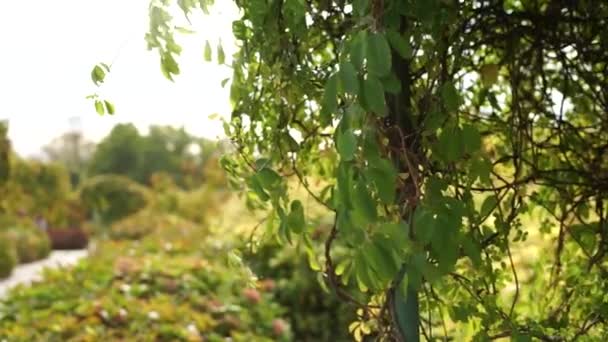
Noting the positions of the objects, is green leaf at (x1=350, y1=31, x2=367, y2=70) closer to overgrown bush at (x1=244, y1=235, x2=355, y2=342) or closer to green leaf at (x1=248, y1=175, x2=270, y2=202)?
green leaf at (x1=248, y1=175, x2=270, y2=202)

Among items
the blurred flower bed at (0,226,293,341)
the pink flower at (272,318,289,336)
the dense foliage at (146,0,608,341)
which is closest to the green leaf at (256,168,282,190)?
the dense foliage at (146,0,608,341)

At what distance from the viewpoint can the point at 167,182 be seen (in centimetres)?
1417

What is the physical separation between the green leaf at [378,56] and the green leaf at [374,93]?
12 mm

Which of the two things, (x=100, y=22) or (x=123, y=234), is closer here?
(x=100, y=22)

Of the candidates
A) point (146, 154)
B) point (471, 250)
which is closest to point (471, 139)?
point (471, 250)

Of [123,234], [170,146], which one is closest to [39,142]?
[170,146]

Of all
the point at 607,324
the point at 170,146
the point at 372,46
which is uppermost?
the point at 170,146

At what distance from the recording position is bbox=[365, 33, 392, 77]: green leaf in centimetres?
70

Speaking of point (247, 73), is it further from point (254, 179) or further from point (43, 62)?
point (43, 62)

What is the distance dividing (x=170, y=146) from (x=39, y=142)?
14.4 feet

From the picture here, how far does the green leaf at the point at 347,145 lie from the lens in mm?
715

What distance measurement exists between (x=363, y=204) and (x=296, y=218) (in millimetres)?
273

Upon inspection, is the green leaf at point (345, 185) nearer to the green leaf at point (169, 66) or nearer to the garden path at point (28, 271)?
the green leaf at point (169, 66)

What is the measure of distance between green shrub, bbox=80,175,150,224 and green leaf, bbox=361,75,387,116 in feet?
46.2
